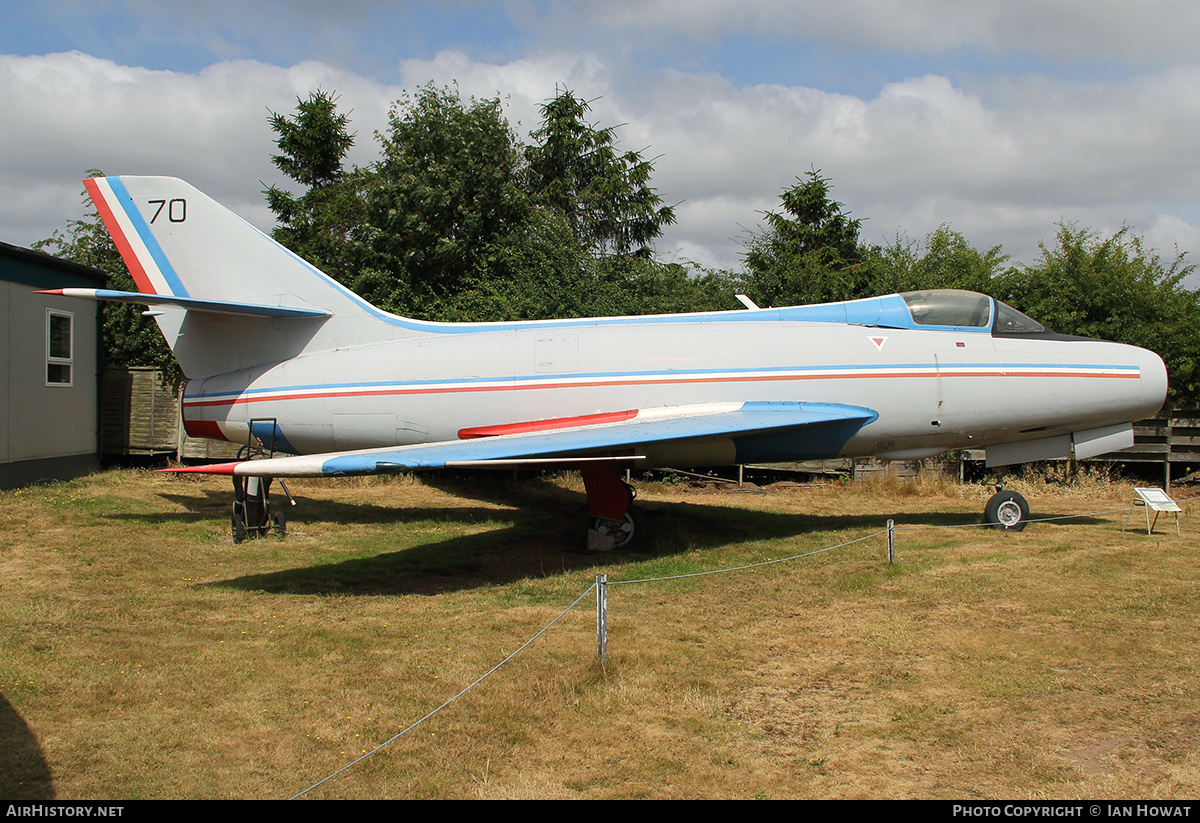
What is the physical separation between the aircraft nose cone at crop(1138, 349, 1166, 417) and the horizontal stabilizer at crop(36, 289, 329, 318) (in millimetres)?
10867

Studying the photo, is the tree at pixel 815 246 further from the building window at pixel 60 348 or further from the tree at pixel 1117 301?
the building window at pixel 60 348

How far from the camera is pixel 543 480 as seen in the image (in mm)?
16797

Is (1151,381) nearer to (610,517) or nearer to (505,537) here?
(610,517)

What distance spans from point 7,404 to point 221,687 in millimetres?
11255

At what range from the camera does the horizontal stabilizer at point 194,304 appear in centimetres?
848

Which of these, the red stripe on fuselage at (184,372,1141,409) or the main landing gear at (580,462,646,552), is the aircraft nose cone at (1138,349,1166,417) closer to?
the red stripe on fuselage at (184,372,1141,409)

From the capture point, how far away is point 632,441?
8.24m

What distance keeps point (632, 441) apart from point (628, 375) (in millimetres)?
1709

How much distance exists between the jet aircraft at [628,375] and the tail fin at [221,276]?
20mm

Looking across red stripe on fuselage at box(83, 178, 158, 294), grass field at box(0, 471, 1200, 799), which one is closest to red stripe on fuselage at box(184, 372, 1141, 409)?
grass field at box(0, 471, 1200, 799)

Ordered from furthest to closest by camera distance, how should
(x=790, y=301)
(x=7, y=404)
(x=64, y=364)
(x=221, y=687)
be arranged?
1. (x=790, y=301)
2. (x=64, y=364)
3. (x=7, y=404)
4. (x=221, y=687)

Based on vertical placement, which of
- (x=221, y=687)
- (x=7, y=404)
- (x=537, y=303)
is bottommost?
(x=221, y=687)

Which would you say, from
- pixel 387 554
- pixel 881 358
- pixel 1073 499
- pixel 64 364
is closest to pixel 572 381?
pixel 387 554

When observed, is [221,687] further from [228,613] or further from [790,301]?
A: [790,301]
